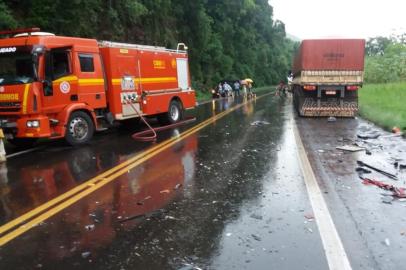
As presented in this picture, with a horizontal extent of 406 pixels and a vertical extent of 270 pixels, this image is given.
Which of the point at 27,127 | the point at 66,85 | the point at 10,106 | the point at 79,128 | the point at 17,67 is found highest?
the point at 17,67

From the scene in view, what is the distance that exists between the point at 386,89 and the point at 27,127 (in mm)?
27114

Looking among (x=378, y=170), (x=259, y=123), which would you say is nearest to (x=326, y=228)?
(x=378, y=170)

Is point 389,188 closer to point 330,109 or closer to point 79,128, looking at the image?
point 79,128

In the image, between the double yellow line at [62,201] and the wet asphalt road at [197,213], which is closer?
the wet asphalt road at [197,213]

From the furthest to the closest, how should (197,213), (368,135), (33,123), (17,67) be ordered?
(368,135) → (17,67) → (33,123) → (197,213)

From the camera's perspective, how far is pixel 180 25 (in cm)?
4062

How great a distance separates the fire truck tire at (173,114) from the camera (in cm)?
1677

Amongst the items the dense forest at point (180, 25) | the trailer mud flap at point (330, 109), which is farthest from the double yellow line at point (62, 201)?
the dense forest at point (180, 25)

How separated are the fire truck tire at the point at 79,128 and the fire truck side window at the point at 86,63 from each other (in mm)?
1195

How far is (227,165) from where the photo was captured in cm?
889

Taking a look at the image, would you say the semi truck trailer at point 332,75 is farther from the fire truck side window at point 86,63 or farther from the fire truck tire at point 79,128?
the fire truck tire at point 79,128

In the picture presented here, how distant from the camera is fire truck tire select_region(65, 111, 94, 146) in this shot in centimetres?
1191

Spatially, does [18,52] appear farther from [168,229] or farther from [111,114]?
[168,229]

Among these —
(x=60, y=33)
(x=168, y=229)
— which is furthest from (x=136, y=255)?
(x=60, y=33)
